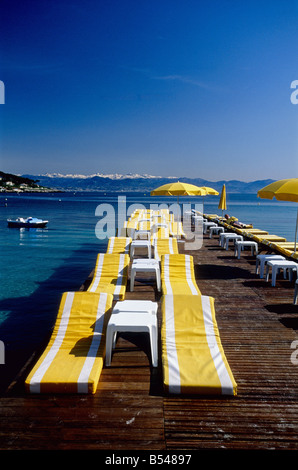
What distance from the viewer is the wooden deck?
9.06 ft

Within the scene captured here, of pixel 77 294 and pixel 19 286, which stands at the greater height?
pixel 77 294

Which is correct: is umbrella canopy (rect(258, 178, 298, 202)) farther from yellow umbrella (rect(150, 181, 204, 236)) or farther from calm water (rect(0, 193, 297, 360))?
calm water (rect(0, 193, 297, 360))

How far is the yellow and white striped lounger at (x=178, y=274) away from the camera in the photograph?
657cm

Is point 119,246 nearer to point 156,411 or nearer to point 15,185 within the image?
point 156,411

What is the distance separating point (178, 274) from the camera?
717 cm

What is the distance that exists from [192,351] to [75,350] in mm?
1447

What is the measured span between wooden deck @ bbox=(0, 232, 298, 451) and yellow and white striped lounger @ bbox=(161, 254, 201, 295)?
1.96m

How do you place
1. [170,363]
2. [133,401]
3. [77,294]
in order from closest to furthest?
1. [133,401]
2. [170,363]
3. [77,294]

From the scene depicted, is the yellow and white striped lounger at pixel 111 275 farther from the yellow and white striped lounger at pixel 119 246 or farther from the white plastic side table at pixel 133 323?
the white plastic side table at pixel 133 323

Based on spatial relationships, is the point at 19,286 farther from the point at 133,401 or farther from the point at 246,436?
the point at 246,436

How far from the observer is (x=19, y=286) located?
12023 mm

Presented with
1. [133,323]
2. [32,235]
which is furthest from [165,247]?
[32,235]
